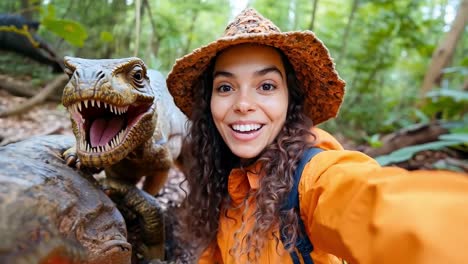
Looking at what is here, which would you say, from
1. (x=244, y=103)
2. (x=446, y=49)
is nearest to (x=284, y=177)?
(x=244, y=103)

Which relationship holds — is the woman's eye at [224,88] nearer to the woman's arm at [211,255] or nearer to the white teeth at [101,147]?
the white teeth at [101,147]

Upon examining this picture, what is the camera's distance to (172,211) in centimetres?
309

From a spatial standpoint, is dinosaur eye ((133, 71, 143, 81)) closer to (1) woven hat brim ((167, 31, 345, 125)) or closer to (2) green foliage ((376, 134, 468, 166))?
(1) woven hat brim ((167, 31, 345, 125))

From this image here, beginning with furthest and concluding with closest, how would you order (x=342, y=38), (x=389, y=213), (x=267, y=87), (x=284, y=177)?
1. (x=342, y=38)
2. (x=267, y=87)
3. (x=284, y=177)
4. (x=389, y=213)

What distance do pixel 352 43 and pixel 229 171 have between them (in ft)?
33.6

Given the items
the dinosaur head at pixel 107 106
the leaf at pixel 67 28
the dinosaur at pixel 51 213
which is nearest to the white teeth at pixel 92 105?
the dinosaur head at pixel 107 106

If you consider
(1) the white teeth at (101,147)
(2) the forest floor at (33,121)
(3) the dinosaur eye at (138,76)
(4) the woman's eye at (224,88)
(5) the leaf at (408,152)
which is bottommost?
(5) the leaf at (408,152)

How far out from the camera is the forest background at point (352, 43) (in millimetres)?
7270

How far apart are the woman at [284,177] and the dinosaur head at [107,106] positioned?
323mm

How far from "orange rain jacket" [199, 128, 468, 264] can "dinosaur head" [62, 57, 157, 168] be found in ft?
2.71

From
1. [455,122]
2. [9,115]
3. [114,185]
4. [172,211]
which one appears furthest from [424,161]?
[9,115]

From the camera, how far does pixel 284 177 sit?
1.69 meters

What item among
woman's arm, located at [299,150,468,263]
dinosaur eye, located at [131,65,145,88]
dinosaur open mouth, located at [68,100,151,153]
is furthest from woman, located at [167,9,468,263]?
dinosaur open mouth, located at [68,100,151,153]

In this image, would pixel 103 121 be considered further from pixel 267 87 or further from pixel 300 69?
pixel 300 69
